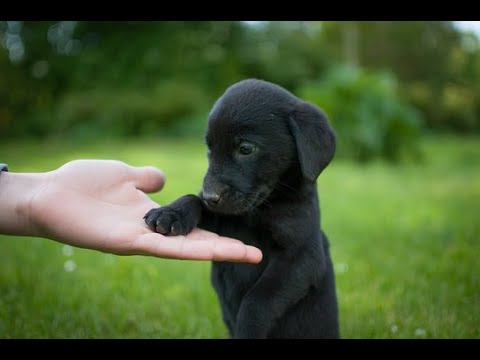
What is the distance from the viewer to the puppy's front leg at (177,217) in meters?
2.53

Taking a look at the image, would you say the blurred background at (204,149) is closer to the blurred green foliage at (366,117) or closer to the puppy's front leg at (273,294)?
the blurred green foliage at (366,117)

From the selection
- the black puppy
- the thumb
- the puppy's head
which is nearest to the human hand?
the thumb

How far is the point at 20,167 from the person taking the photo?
31.0 feet

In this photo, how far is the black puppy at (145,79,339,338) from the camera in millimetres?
2576

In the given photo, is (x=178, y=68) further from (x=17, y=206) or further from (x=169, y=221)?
(x=169, y=221)

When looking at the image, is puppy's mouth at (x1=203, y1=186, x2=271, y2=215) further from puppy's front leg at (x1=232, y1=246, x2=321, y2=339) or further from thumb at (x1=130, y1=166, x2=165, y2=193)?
thumb at (x1=130, y1=166, x2=165, y2=193)

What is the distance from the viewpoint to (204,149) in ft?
45.2

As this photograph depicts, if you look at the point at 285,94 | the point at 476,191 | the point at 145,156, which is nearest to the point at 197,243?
the point at 285,94

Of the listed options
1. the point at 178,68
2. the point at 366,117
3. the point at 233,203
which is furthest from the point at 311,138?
the point at 178,68

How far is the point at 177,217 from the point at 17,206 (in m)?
0.90

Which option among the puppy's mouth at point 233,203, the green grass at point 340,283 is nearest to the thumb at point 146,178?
the puppy's mouth at point 233,203

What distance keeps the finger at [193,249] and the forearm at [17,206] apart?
0.72 m

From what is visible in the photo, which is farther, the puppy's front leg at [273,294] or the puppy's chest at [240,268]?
the puppy's chest at [240,268]

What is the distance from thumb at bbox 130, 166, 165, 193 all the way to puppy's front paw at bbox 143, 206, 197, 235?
0.65 metres
